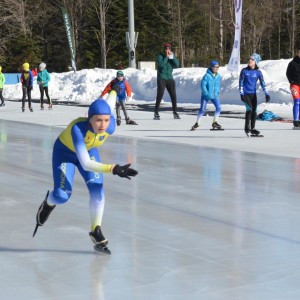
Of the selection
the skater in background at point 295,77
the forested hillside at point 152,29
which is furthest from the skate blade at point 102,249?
the forested hillside at point 152,29

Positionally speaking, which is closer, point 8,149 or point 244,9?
point 8,149

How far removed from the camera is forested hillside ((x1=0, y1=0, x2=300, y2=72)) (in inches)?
2138

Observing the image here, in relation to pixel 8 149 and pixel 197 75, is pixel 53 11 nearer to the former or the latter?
pixel 197 75

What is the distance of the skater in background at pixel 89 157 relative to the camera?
5.00 m

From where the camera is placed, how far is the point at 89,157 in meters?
5.10

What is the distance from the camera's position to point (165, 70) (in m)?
17.4

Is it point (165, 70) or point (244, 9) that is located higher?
point (244, 9)

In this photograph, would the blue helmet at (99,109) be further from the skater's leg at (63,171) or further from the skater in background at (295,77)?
the skater in background at (295,77)

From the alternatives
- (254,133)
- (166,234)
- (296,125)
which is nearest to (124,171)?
(166,234)

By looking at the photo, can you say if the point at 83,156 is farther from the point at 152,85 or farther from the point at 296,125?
the point at 152,85

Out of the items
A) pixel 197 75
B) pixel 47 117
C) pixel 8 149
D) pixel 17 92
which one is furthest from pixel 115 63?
pixel 8 149

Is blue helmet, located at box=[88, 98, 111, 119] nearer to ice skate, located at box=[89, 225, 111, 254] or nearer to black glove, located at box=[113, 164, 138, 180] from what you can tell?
black glove, located at box=[113, 164, 138, 180]

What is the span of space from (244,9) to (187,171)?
4544cm

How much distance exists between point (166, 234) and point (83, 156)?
120cm
